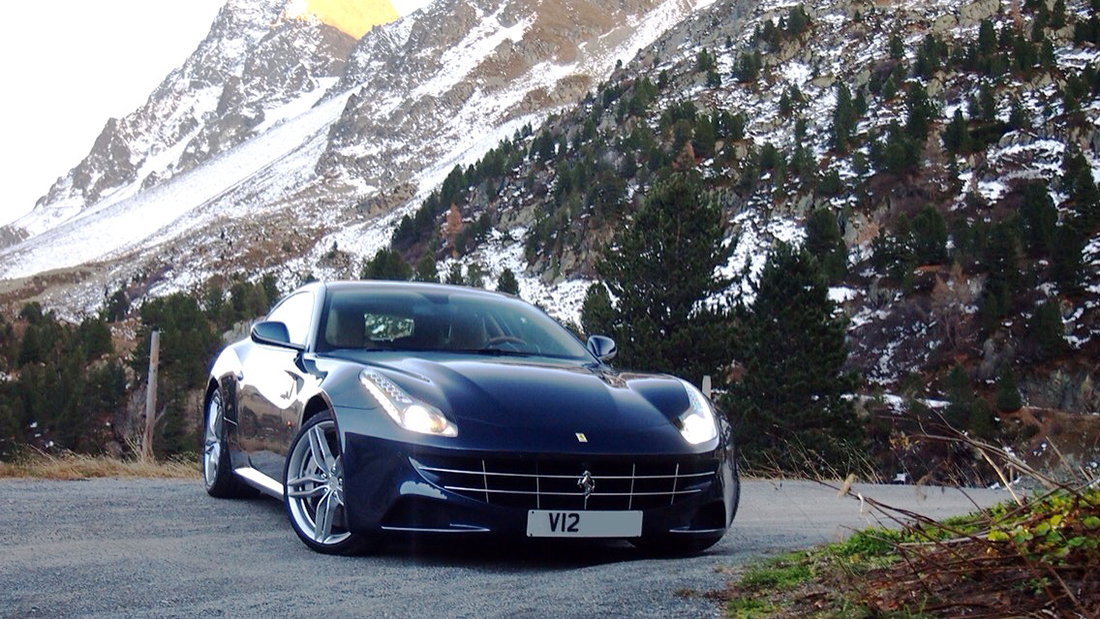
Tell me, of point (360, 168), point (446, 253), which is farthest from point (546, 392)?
point (360, 168)

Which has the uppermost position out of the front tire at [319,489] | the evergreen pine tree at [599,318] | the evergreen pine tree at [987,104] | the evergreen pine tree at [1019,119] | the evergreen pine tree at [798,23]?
the evergreen pine tree at [798,23]

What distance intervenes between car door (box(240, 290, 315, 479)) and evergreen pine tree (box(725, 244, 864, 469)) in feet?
73.1

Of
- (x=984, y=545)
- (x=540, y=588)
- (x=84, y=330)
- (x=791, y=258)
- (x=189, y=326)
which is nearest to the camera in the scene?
(x=984, y=545)

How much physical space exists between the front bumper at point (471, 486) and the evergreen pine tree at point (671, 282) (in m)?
23.5

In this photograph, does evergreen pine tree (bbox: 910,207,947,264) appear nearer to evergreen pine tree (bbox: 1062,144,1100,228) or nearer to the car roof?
evergreen pine tree (bbox: 1062,144,1100,228)

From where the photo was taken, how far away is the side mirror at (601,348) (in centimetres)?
618

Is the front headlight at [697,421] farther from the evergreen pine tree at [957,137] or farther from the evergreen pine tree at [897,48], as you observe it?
the evergreen pine tree at [897,48]

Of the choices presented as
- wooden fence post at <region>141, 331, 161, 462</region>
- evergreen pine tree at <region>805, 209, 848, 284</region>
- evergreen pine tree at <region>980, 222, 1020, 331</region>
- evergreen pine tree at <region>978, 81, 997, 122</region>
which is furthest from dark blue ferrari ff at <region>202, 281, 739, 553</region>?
evergreen pine tree at <region>978, 81, 997, 122</region>

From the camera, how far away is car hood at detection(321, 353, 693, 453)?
456cm

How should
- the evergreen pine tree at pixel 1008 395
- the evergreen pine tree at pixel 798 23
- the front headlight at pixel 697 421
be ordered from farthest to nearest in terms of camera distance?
the evergreen pine tree at pixel 798 23 → the evergreen pine tree at pixel 1008 395 → the front headlight at pixel 697 421

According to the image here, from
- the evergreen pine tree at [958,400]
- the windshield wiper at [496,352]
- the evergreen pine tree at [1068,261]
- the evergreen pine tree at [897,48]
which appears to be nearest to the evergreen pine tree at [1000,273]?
the evergreen pine tree at [1068,261]

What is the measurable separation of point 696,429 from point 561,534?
881 mm

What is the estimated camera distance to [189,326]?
53750 mm

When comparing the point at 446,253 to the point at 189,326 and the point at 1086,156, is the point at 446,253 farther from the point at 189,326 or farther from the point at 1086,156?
the point at 1086,156
